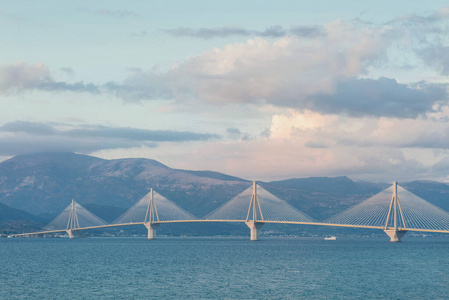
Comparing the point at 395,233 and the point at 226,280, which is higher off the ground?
the point at 395,233

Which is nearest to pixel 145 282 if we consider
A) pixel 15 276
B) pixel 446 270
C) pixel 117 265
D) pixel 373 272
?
pixel 15 276

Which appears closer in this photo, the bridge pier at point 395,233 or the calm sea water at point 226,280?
the calm sea water at point 226,280

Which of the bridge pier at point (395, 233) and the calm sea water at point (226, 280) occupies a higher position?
the bridge pier at point (395, 233)

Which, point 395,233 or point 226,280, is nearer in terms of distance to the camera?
point 226,280

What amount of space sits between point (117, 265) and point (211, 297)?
40003 millimetres

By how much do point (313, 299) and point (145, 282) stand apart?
20.8m

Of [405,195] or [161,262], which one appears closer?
[161,262]

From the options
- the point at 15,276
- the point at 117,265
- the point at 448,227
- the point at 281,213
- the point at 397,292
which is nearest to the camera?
the point at 397,292

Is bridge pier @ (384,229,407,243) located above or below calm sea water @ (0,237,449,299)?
above

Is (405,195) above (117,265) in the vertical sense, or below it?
above

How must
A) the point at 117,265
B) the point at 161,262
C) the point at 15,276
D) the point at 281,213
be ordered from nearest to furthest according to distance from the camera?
the point at 15,276
the point at 117,265
the point at 161,262
the point at 281,213

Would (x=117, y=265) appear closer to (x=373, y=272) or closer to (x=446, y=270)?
(x=373, y=272)

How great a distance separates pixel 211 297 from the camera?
59812 millimetres

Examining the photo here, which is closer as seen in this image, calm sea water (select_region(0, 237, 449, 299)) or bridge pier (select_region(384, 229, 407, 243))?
calm sea water (select_region(0, 237, 449, 299))
